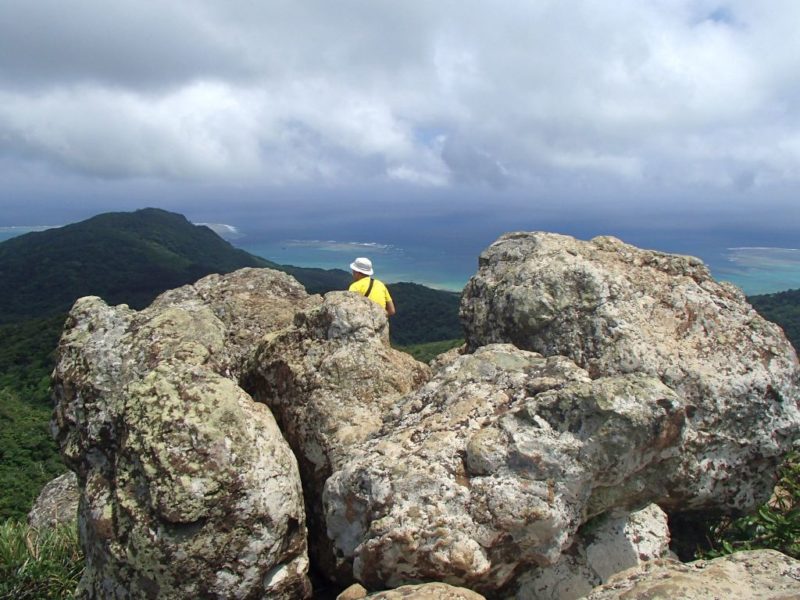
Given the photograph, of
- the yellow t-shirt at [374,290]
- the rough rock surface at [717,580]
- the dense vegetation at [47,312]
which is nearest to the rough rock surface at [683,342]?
the rough rock surface at [717,580]

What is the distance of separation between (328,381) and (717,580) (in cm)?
442

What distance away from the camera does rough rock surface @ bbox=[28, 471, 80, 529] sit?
12.6m

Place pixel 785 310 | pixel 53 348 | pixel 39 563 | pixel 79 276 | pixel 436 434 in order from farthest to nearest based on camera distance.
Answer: pixel 79 276
pixel 53 348
pixel 785 310
pixel 39 563
pixel 436 434

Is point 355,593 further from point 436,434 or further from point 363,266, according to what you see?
point 363,266

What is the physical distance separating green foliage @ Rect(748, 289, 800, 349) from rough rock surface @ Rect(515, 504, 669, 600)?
53490 mm

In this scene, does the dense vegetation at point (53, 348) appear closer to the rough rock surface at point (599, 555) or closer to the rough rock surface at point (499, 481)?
the rough rock surface at point (599, 555)

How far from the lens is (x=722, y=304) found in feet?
26.0

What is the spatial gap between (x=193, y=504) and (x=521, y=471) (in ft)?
10.0

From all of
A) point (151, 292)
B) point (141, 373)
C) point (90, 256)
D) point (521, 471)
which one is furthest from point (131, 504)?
point (90, 256)

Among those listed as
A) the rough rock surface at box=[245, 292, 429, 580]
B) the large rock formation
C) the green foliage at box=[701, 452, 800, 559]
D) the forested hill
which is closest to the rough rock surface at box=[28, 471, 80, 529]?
the large rock formation

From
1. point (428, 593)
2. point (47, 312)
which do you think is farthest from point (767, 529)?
point (47, 312)

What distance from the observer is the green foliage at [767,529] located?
22.6 feet

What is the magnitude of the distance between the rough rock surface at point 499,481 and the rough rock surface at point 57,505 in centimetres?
920

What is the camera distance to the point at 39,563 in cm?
943
